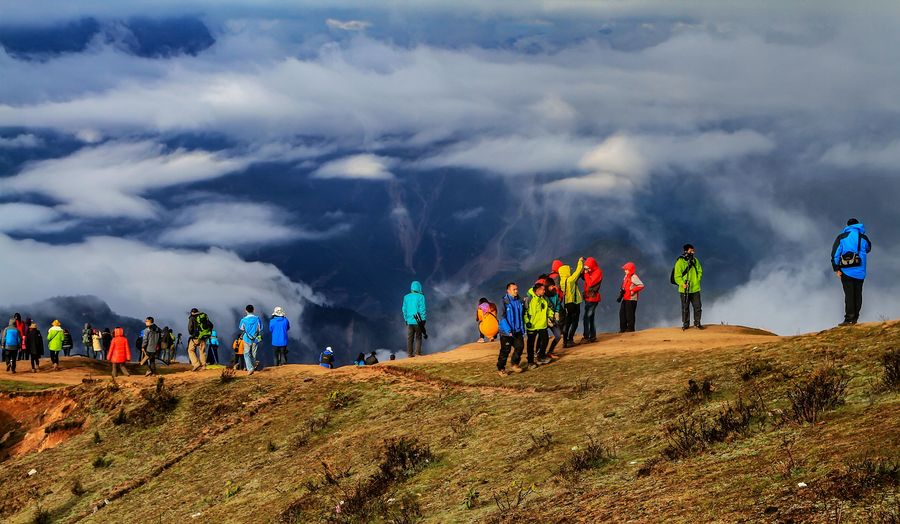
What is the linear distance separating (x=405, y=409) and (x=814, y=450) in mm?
14268

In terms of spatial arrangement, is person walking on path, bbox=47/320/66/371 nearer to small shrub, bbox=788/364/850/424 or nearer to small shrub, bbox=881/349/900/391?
small shrub, bbox=788/364/850/424

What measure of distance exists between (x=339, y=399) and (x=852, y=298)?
1473 cm

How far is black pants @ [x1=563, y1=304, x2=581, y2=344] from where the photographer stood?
30734 millimetres

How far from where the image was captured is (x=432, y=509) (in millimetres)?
16625

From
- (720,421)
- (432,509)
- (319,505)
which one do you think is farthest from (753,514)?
(319,505)

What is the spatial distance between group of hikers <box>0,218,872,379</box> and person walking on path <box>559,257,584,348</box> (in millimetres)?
33

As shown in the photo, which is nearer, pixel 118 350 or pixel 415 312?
pixel 415 312

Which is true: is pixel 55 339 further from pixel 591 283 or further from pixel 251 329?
pixel 591 283

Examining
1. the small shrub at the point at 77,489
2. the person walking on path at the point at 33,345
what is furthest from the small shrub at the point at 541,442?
the person walking on path at the point at 33,345

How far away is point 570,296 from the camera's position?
30.5 metres

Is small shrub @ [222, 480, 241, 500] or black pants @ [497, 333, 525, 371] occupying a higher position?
black pants @ [497, 333, 525, 371]

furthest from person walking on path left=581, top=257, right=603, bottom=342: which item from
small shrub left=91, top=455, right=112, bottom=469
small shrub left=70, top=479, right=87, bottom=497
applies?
small shrub left=70, top=479, right=87, bottom=497

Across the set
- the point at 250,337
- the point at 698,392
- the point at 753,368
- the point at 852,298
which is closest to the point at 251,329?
the point at 250,337

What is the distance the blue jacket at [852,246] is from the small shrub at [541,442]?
393 inches
